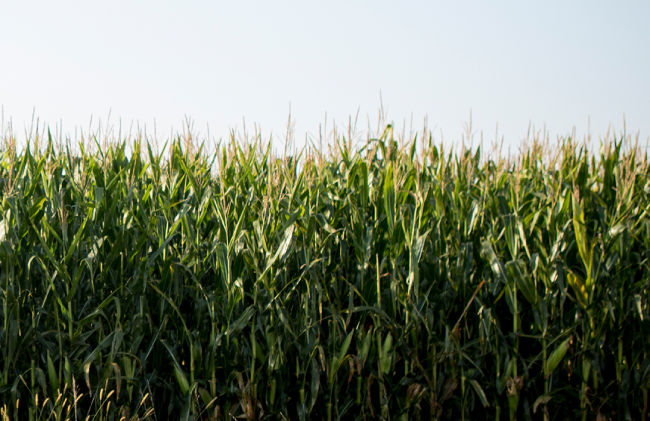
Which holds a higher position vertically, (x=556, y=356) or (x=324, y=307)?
(x=324, y=307)

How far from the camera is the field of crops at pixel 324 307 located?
4.21 metres

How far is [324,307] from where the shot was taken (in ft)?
14.4

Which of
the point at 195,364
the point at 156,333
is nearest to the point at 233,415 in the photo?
the point at 195,364

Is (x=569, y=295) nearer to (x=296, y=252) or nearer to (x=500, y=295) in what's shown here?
(x=500, y=295)

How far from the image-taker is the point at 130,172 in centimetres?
552

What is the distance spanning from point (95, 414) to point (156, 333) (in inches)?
24.4

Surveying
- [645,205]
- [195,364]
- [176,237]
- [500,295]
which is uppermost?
[645,205]

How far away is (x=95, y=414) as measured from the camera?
402cm

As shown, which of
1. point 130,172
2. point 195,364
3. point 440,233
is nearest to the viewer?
point 195,364

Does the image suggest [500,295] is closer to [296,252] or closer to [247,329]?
[296,252]

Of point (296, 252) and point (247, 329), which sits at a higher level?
point (296, 252)

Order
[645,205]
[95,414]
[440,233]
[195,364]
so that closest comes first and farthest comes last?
1. [95,414]
2. [195,364]
3. [440,233]
4. [645,205]

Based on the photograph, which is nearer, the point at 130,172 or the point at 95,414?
the point at 95,414

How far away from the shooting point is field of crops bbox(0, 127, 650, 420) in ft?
13.8
